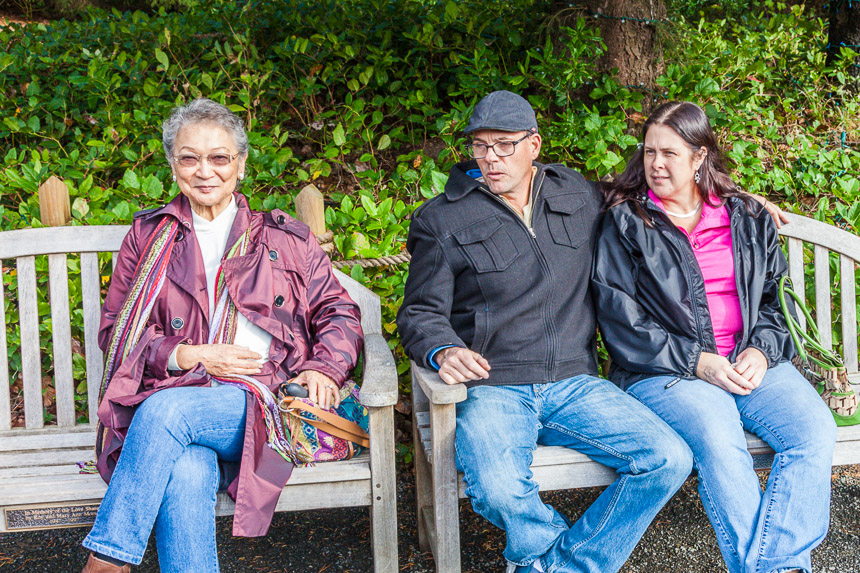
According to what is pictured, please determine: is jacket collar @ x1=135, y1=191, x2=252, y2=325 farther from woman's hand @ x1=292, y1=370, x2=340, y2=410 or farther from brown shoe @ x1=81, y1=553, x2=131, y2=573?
brown shoe @ x1=81, y1=553, x2=131, y2=573

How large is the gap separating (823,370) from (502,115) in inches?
59.7

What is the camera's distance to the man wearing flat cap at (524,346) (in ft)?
8.21

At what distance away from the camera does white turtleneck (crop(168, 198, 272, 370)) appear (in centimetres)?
285

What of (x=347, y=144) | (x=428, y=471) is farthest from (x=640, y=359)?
(x=347, y=144)

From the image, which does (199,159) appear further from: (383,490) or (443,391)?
(383,490)

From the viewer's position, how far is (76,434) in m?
3.04

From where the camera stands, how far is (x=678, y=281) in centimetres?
288

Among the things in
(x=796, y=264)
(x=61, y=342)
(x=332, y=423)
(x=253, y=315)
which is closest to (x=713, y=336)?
(x=796, y=264)

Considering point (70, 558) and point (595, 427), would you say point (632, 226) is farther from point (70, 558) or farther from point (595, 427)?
point (70, 558)

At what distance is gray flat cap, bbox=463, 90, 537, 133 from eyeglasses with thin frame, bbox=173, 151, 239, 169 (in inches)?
36.6

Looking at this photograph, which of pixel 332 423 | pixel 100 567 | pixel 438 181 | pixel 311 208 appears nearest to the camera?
pixel 100 567

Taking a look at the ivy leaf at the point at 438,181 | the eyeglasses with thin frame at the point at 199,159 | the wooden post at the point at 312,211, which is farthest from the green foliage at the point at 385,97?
the eyeglasses with thin frame at the point at 199,159

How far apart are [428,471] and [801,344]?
154 centimetres

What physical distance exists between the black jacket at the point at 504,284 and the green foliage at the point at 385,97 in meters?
0.83
